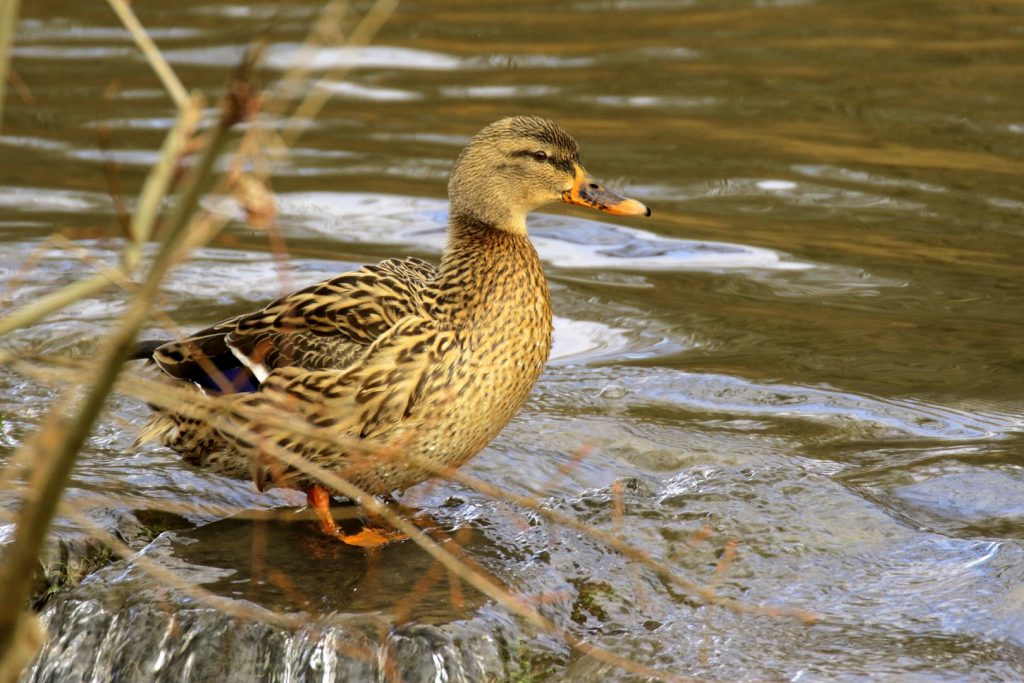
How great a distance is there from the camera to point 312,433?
2.10 metres

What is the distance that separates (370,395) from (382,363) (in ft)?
0.32

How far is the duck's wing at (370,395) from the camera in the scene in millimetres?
4168

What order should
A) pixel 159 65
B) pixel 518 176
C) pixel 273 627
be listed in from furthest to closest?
1. pixel 518 176
2. pixel 273 627
3. pixel 159 65

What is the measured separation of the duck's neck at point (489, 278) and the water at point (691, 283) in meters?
0.63

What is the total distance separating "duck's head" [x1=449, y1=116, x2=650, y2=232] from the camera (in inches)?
187

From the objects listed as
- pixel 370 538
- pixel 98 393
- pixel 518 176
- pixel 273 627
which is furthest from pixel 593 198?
pixel 98 393

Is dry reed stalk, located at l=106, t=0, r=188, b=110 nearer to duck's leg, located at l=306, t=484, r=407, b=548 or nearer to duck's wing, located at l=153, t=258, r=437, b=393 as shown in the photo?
duck's wing, located at l=153, t=258, r=437, b=393

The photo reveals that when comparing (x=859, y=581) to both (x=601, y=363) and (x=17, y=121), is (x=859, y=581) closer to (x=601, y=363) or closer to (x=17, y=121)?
(x=601, y=363)

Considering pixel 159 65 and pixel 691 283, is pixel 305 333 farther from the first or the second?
pixel 691 283

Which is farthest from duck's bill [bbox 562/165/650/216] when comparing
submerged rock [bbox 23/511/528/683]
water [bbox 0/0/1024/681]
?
submerged rock [bbox 23/511/528/683]

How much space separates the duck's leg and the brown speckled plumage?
0.05 meters

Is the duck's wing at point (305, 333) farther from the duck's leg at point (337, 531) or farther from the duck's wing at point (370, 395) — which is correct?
the duck's leg at point (337, 531)

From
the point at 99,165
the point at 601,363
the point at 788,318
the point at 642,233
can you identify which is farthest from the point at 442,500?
the point at 99,165

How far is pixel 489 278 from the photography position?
448 centimetres
